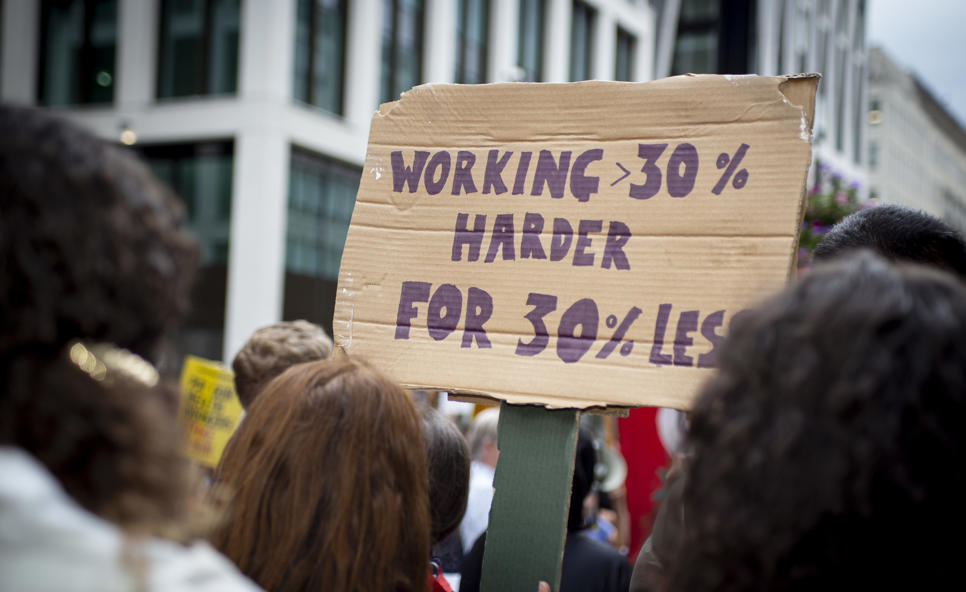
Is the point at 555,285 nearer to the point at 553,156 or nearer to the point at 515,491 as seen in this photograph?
the point at 553,156

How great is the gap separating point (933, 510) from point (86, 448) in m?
0.80

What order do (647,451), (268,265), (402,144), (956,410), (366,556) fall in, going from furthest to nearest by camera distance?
1. (268,265)
2. (647,451)
3. (402,144)
4. (366,556)
5. (956,410)

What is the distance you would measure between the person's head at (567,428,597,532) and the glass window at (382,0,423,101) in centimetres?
1530

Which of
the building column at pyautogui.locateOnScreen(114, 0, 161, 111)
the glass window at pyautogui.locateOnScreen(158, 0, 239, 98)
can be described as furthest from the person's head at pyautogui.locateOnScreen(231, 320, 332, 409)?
the building column at pyautogui.locateOnScreen(114, 0, 161, 111)

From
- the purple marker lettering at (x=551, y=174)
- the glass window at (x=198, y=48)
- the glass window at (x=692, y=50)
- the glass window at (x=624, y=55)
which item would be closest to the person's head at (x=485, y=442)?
the purple marker lettering at (x=551, y=174)

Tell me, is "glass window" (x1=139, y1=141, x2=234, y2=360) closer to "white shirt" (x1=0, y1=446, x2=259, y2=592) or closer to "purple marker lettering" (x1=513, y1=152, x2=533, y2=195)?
"purple marker lettering" (x1=513, y1=152, x2=533, y2=195)

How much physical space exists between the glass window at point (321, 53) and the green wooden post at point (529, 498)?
50.6ft

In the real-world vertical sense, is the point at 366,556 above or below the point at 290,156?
below

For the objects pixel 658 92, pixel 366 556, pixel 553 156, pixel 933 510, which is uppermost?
pixel 658 92

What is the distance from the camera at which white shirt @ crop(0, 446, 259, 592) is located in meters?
0.72

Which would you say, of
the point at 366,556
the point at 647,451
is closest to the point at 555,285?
the point at 366,556

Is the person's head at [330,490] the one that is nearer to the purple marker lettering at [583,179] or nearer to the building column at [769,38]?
the purple marker lettering at [583,179]

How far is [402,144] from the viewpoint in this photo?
2197mm

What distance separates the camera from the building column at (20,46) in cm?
1712
